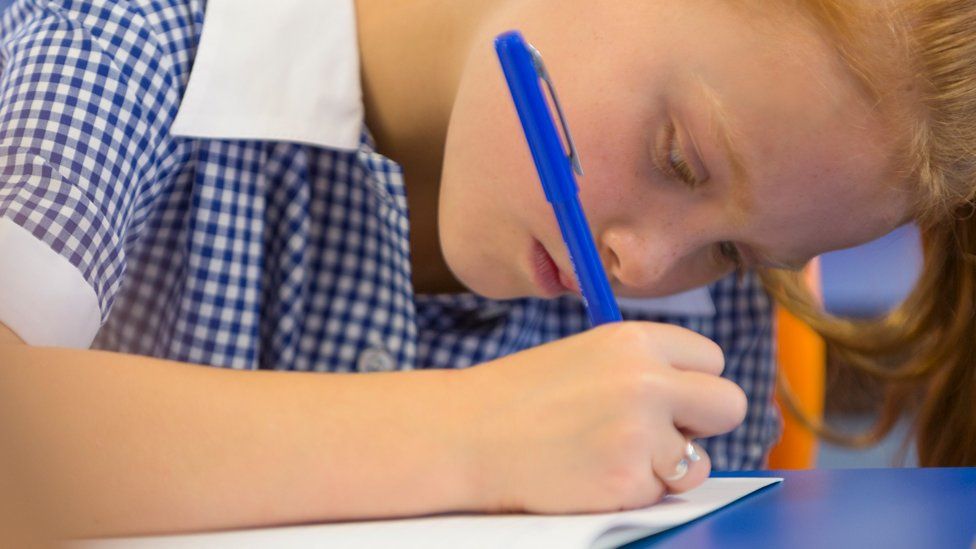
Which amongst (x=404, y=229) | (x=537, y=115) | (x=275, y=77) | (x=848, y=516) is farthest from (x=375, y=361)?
(x=848, y=516)

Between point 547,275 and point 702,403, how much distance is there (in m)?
0.23

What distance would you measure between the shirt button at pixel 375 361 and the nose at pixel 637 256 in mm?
217

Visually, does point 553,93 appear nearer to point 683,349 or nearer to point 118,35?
point 683,349

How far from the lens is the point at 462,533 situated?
13.6 inches

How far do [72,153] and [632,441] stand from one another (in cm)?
37

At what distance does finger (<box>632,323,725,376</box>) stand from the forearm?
0.29 ft

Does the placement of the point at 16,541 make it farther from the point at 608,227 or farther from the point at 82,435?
the point at 608,227

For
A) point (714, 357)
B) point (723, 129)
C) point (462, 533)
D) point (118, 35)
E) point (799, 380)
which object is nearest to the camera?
point (462, 533)

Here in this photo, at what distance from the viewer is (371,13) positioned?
0.77 m

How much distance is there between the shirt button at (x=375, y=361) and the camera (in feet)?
2.45

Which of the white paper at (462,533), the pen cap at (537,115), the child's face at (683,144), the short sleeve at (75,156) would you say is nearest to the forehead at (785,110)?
the child's face at (683,144)

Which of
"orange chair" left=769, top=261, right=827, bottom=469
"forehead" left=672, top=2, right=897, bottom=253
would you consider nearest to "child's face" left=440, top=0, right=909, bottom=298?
"forehead" left=672, top=2, right=897, bottom=253

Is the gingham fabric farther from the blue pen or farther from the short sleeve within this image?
the blue pen

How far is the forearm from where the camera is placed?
1.24 ft
